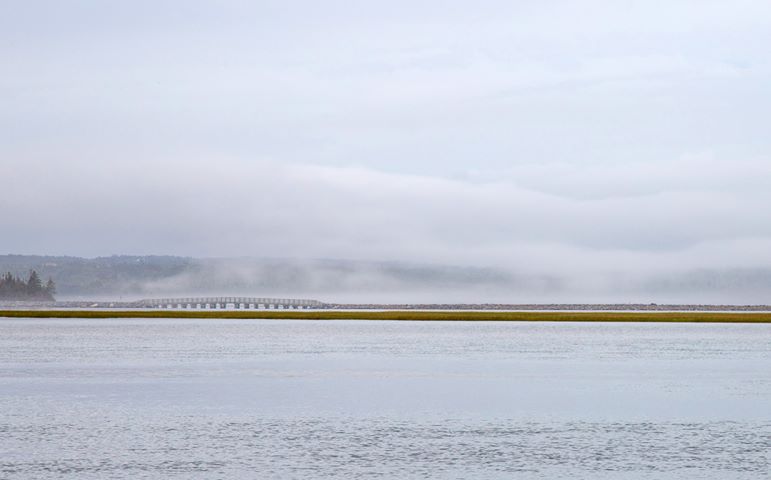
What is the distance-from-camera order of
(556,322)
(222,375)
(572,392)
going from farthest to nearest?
1. (556,322)
2. (222,375)
3. (572,392)

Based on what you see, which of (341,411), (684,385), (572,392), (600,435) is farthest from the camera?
(684,385)

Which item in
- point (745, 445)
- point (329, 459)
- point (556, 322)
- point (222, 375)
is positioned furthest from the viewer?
point (556, 322)

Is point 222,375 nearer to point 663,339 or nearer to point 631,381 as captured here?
point 631,381

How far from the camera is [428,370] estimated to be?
60.6 meters

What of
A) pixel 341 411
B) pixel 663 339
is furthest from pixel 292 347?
pixel 341 411

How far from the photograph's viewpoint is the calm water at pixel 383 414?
1160 inches

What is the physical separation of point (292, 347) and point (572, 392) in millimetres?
38815

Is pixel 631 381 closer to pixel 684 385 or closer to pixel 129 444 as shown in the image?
pixel 684 385

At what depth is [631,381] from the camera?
54.3 meters

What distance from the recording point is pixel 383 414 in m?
40.6

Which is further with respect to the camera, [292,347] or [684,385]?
[292,347]

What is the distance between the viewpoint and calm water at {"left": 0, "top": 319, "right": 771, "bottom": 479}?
96.7ft

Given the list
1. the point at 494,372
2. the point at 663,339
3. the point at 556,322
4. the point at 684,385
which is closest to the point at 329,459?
the point at 684,385

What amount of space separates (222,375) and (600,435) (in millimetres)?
26201
